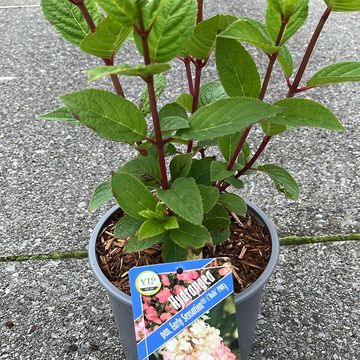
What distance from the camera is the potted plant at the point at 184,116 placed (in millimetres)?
625

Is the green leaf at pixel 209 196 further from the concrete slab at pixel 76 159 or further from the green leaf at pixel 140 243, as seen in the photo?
the concrete slab at pixel 76 159

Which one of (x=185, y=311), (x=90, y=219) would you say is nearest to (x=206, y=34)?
(x=185, y=311)

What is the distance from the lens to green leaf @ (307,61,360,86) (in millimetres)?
663

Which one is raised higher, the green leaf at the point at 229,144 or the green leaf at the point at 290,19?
the green leaf at the point at 290,19

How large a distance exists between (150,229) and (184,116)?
17 cm

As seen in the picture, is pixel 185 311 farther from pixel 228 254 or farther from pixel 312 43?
pixel 312 43

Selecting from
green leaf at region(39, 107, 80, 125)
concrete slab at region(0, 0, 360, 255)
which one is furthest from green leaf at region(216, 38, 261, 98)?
concrete slab at region(0, 0, 360, 255)

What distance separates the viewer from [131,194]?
76 cm

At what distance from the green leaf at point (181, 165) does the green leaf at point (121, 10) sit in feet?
0.94

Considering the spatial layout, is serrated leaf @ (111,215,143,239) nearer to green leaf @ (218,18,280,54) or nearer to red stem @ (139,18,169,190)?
red stem @ (139,18,169,190)

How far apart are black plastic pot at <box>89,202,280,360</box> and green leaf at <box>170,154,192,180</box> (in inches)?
8.2

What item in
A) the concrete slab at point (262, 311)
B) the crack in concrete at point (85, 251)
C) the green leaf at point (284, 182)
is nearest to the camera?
the green leaf at point (284, 182)

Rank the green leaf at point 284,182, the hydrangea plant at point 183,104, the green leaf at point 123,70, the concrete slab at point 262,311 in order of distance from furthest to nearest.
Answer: the concrete slab at point 262,311, the green leaf at point 284,182, the hydrangea plant at point 183,104, the green leaf at point 123,70

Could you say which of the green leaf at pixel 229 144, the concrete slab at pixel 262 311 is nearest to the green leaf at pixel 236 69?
the green leaf at pixel 229 144
